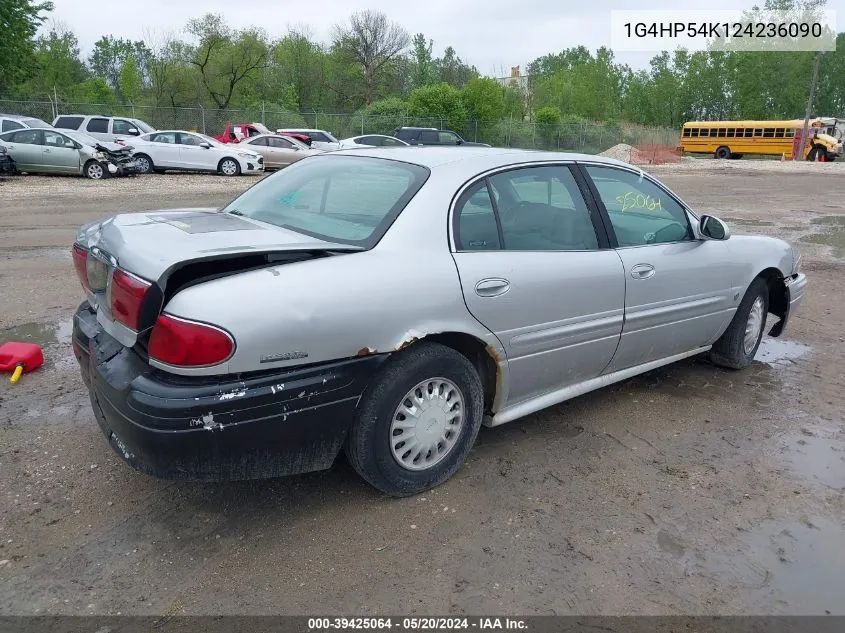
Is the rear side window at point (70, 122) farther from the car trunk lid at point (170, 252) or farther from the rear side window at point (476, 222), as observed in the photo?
the rear side window at point (476, 222)

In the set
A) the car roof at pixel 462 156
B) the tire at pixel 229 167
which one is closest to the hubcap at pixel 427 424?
the car roof at pixel 462 156

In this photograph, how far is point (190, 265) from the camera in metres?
2.71

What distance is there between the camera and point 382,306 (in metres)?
2.89

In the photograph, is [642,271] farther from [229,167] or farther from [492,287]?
[229,167]

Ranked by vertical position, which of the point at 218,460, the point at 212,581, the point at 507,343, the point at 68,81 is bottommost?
the point at 212,581

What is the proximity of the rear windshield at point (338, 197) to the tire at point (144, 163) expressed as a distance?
19.4m

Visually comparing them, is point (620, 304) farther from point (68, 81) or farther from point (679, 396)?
point (68, 81)

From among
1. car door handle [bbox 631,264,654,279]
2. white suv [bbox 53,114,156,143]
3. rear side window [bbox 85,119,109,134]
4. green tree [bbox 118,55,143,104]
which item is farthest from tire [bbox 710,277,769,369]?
green tree [bbox 118,55,143,104]

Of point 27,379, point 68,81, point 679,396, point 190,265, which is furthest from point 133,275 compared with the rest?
point 68,81

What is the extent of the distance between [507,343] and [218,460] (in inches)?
57.5

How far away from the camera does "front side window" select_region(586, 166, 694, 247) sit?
4.05m

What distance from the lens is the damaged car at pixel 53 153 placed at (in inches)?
747

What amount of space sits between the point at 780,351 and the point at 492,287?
3536 millimetres

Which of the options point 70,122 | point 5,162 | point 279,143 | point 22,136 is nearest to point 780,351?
point 5,162
